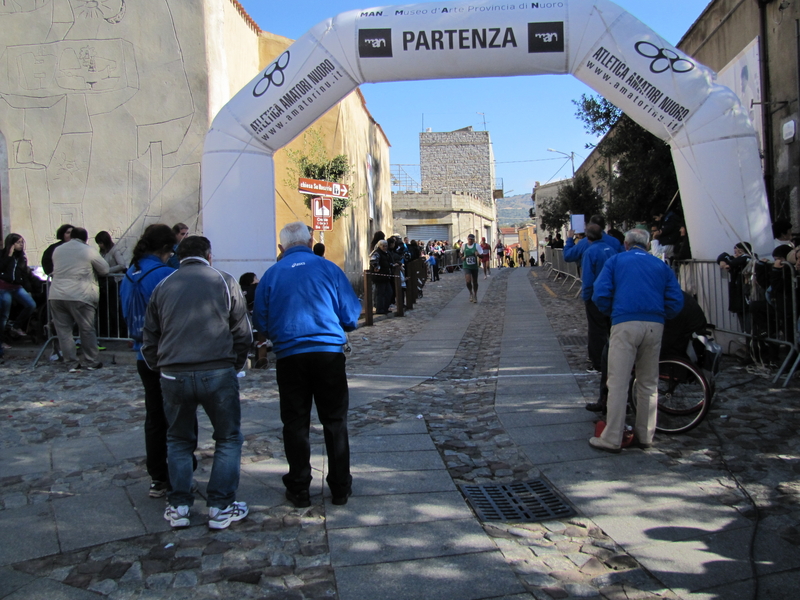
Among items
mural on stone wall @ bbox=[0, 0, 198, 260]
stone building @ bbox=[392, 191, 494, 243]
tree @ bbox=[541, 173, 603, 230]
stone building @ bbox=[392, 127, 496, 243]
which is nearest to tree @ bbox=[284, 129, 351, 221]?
mural on stone wall @ bbox=[0, 0, 198, 260]

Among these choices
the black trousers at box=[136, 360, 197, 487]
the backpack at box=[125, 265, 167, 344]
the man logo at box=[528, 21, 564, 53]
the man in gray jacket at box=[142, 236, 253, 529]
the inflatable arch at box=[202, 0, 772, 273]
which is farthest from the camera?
the man logo at box=[528, 21, 564, 53]

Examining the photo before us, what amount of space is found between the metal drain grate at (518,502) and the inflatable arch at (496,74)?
4839 mm

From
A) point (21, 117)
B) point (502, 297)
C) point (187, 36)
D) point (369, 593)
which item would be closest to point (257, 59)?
point (187, 36)

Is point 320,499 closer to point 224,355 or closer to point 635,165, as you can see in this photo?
point 224,355

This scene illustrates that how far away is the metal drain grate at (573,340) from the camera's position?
9531mm

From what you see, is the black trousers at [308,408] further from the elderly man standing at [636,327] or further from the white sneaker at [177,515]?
the elderly man standing at [636,327]

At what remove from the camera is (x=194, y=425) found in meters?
3.93

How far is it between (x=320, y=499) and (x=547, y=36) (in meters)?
6.27

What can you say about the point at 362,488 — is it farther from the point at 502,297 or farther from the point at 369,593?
the point at 502,297

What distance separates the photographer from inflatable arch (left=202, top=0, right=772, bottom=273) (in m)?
7.73

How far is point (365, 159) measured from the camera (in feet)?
71.6

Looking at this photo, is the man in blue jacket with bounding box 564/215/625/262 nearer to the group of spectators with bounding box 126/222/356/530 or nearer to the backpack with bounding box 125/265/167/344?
the group of spectators with bounding box 126/222/356/530

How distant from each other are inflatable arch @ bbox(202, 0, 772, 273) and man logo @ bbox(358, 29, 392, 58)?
0.01 meters

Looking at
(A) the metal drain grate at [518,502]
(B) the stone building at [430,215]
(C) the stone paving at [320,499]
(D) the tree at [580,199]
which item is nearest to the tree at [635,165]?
(C) the stone paving at [320,499]
